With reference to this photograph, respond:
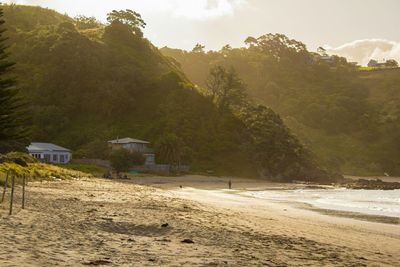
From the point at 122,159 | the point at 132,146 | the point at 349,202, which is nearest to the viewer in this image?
the point at 349,202

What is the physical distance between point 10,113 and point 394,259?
31177mm

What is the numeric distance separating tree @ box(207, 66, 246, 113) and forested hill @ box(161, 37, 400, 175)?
3626 centimetres

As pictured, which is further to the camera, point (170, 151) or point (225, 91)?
point (225, 91)

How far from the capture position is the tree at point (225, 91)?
343 ft

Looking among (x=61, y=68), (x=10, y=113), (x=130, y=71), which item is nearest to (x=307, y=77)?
(x=130, y=71)

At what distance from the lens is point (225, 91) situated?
4146 inches

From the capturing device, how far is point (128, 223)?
13.7m

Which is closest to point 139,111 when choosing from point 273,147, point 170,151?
point 170,151

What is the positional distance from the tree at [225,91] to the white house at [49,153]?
42493 mm

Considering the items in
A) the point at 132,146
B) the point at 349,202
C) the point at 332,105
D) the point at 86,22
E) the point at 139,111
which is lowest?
the point at 349,202

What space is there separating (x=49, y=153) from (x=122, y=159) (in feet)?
42.8

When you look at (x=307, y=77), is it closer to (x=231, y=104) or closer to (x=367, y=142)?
(x=367, y=142)

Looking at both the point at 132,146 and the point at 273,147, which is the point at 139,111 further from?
the point at 273,147

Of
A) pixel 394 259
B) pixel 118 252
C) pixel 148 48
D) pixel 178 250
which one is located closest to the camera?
pixel 118 252
